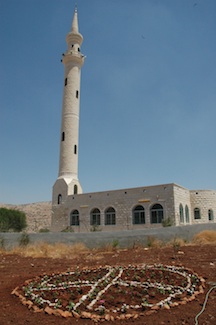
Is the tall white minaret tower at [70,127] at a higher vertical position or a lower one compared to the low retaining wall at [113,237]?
higher

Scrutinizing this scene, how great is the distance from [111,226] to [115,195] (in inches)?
119

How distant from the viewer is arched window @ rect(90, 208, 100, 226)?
27508 millimetres

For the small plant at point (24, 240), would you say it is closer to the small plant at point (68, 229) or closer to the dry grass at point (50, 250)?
the dry grass at point (50, 250)

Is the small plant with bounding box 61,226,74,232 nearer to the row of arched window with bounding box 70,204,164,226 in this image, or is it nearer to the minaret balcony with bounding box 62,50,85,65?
the row of arched window with bounding box 70,204,164,226

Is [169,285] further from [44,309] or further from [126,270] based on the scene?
[44,309]

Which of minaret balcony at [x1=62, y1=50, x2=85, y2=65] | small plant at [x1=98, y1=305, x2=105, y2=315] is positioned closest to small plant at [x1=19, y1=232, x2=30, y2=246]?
small plant at [x1=98, y1=305, x2=105, y2=315]

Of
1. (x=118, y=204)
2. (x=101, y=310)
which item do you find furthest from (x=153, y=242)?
(x=118, y=204)

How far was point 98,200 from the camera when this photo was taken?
2752 cm

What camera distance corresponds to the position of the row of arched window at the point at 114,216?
24719 mm

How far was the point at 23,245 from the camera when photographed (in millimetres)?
13805

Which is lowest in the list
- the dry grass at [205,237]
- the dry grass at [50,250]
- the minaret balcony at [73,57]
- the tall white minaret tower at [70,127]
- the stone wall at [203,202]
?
the dry grass at [50,250]

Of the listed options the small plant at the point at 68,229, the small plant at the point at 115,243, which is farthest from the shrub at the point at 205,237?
the small plant at the point at 68,229

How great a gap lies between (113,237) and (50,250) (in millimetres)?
3041

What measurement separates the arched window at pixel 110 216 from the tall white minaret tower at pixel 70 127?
500 centimetres
